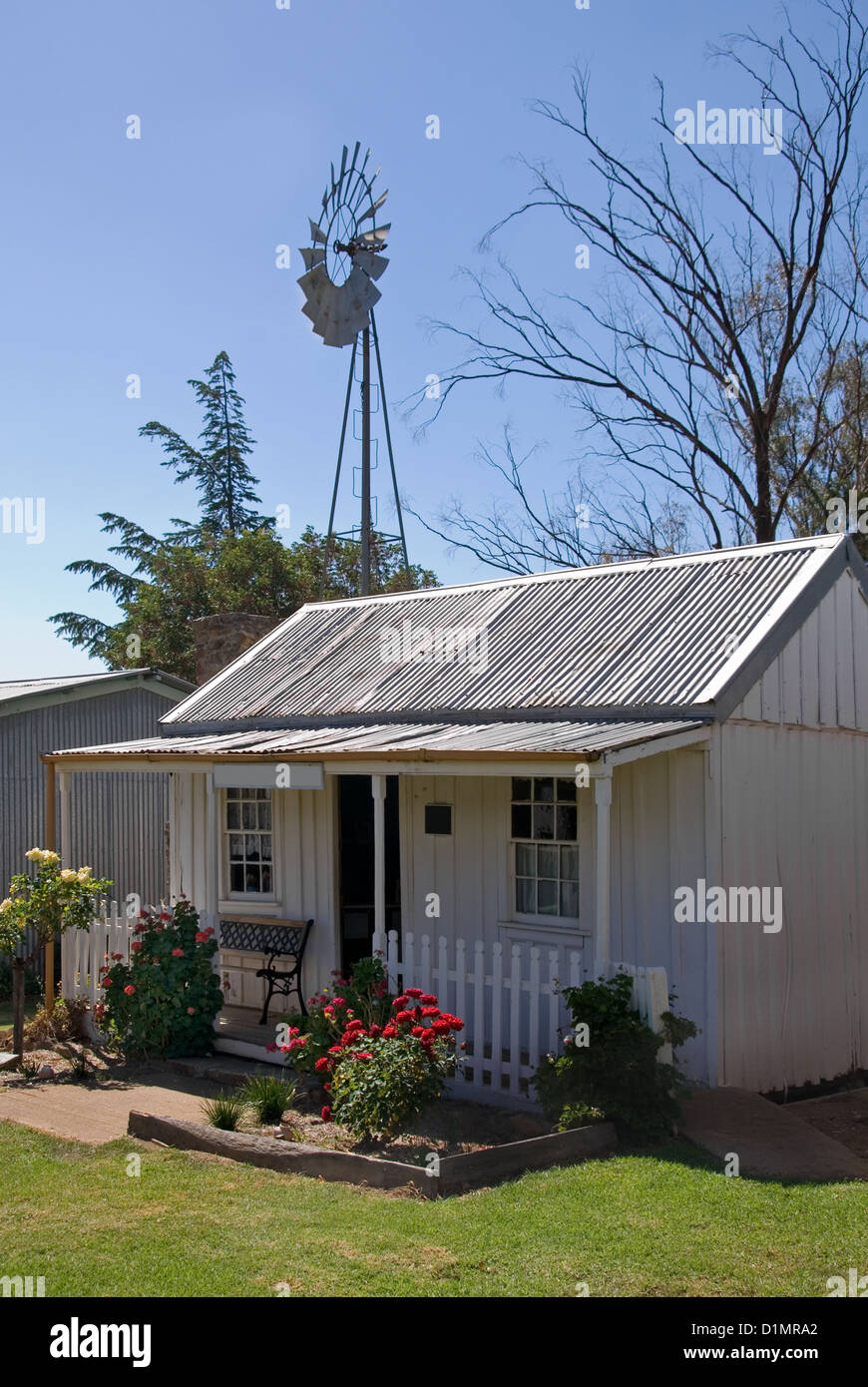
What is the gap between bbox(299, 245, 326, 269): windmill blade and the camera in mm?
18562

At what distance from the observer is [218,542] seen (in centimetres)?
3453

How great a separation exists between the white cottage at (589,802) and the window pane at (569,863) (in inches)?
0.8

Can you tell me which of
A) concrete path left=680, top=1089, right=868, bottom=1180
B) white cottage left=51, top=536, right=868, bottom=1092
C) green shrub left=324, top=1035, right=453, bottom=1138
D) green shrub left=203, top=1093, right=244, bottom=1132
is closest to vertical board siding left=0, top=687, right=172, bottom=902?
white cottage left=51, top=536, right=868, bottom=1092

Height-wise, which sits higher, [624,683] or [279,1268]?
[624,683]

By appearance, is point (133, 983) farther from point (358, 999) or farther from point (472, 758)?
point (472, 758)

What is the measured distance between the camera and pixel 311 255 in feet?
61.4

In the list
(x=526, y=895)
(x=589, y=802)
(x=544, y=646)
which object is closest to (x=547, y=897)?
(x=526, y=895)

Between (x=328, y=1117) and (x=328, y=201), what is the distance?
1526 centimetres

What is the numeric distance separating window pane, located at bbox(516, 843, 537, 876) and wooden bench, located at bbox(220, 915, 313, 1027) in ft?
7.47

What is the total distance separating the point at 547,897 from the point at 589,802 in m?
0.88

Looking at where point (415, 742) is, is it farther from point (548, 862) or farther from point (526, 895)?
point (526, 895)

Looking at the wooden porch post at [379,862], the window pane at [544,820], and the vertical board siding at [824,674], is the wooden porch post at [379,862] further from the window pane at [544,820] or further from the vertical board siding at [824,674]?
the vertical board siding at [824,674]

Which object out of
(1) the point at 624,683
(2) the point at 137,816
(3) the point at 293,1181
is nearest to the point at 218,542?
(2) the point at 137,816

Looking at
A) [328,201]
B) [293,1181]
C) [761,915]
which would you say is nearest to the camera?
[293,1181]
